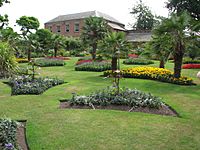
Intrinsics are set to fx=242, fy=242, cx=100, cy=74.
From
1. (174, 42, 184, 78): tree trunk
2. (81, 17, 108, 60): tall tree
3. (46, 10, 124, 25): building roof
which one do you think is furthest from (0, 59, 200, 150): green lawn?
(46, 10, 124, 25): building roof

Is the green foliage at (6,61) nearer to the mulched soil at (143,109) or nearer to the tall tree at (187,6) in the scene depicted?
the mulched soil at (143,109)

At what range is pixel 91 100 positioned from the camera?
8.88 m

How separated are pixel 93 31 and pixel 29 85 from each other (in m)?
13.2

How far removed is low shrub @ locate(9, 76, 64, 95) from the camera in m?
11.0

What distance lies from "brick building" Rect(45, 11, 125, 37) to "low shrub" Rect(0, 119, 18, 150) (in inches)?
1930

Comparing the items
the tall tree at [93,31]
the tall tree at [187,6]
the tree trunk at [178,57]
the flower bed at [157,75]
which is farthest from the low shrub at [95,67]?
the tall tree at [187,6]

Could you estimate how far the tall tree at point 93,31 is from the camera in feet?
76.2

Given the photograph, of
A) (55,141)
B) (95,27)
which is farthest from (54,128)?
(95,27)

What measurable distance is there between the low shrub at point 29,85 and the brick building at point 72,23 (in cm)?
4199

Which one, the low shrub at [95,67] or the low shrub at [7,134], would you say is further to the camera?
the low shrub at [95,67]

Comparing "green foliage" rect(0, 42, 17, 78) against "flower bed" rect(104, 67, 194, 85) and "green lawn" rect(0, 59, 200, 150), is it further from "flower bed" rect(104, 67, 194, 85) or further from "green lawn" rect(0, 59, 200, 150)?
"flower bed" rect(104, 67, 194, 85)

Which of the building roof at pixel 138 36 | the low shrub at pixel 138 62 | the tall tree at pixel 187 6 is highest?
the tall tree at pixel 187 6

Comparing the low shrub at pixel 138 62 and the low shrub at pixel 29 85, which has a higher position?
the low shrub at pixel 138 62

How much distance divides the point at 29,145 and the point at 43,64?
64.5 ft
